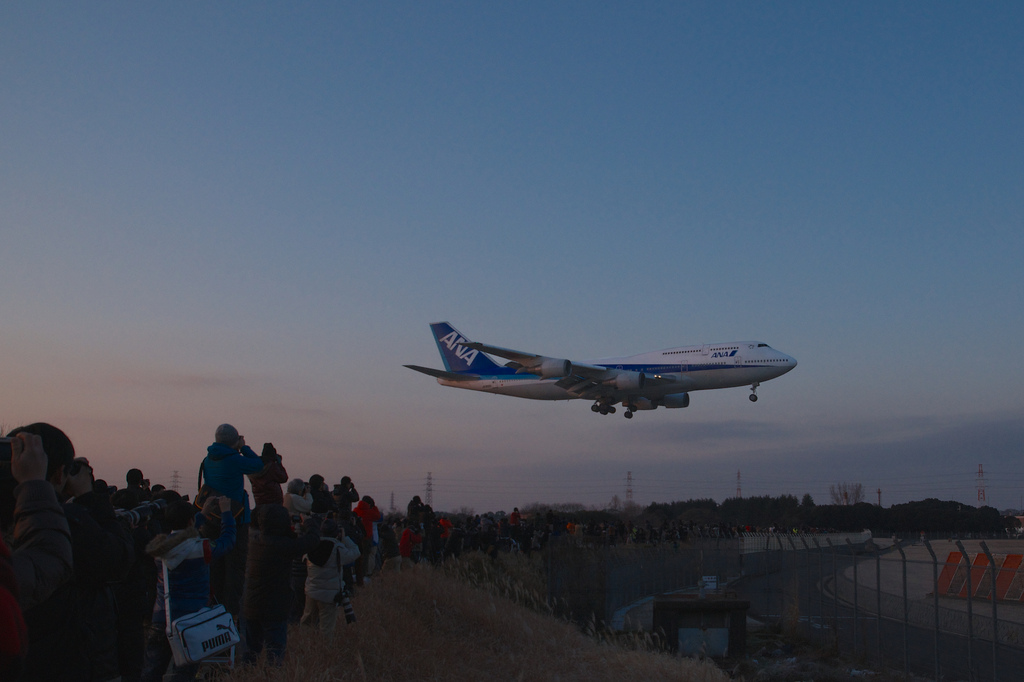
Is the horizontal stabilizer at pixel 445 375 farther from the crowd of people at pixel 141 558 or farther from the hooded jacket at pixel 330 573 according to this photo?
the hooded jacket at pixel 330 573

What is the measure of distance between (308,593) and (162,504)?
187 cm

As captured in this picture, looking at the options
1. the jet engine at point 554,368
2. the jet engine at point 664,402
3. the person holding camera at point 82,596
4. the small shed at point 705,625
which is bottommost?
the small shed at point 705,625

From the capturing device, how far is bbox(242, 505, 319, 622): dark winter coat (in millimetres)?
7926

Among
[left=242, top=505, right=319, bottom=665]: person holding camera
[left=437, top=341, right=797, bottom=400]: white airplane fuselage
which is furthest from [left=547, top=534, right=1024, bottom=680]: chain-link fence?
[left=437, top=341, right=797, bottom=400]: white airplane fuselage

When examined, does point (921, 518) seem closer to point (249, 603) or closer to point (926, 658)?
point (926, 658)

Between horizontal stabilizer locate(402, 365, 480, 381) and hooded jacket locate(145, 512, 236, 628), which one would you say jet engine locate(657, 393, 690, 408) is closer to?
horizontal stabilizer locate(402, 365, 480, 381)

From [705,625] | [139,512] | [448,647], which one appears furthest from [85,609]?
[705,625]

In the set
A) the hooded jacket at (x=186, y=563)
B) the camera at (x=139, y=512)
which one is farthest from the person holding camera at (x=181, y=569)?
the camera at (x=139, y=512)

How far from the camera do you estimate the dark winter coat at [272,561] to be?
793 centimetres

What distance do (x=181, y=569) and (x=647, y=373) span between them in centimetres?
3770

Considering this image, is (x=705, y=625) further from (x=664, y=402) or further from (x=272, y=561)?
(x=664, y=402)

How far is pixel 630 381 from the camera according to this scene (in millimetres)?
40750

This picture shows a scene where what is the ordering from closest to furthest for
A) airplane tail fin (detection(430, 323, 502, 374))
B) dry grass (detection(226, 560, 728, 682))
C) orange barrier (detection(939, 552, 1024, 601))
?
dry grass (detection(226, 560, 728, 682)) < orange barrier (detection(939, 552, 1024, 601)) < airplane tail fin (detection(430, 323, 502, 374))

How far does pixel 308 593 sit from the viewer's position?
907cm
